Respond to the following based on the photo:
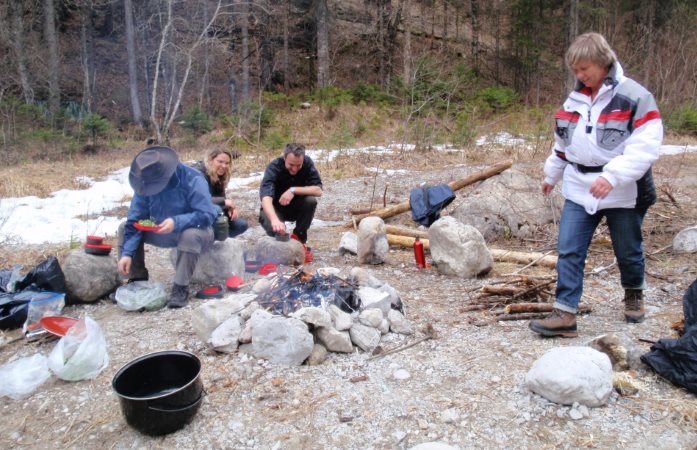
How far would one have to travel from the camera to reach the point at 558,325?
3031mm

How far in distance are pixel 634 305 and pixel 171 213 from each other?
3205mm

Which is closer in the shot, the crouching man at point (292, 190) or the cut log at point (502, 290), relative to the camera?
the cut log at point (502, 290)

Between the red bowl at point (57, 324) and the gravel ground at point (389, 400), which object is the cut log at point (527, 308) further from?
the red bowl at point (57, 324)

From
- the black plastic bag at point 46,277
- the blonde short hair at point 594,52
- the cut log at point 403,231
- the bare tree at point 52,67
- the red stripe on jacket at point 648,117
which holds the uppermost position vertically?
the bare tree at point 52,67

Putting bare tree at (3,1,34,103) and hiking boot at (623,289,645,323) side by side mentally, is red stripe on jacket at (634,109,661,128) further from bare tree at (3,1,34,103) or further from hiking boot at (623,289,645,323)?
bare tree at (3,1,34,103)

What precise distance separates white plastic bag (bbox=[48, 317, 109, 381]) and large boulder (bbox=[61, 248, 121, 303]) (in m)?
1.05

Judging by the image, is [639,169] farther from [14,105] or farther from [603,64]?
[14,105]

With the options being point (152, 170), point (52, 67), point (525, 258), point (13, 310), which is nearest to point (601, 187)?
point (525, 258)

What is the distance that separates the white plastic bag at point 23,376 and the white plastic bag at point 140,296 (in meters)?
0.79

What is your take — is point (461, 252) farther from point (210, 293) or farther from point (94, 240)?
point (94, 240)

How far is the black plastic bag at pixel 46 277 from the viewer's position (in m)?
3.73

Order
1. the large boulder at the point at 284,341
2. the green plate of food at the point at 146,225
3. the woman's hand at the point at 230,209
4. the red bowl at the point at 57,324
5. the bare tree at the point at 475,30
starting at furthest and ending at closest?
the bare tree at the point at 475,30 → the woman's hand at the point at 230,209 → the green plate of food at the point at 146,225 → the red bowl at the point at 57,324 → the large boulder at the point at 284,341

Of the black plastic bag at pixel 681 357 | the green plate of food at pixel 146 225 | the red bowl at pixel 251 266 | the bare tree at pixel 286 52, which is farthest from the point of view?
the bare tree at pixel 286 52

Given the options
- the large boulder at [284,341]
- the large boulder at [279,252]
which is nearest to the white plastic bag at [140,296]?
the large boulder at [279,252]
